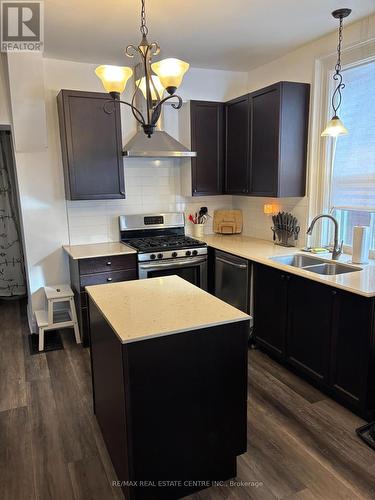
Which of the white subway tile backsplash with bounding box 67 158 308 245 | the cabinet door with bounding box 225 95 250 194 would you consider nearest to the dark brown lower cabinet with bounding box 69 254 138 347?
the white subway tile backsplash with bounding box 67 158 308 245

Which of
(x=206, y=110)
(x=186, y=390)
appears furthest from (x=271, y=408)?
(x=206, y=110)

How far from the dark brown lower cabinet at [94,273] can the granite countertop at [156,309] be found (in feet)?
3.64

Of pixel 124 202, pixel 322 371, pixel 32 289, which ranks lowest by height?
pixel 322 371

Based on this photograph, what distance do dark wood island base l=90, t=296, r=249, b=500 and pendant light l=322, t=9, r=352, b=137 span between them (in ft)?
5.56

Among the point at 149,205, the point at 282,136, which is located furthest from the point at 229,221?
the point at 282,136

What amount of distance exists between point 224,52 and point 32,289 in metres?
3.04

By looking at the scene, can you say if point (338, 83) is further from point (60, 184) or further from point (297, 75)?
point (60, 184)

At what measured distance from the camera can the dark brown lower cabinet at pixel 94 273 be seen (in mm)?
3430

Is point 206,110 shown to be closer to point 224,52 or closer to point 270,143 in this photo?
point 224,52

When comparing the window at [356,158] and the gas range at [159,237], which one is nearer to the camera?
the window at [356,158]

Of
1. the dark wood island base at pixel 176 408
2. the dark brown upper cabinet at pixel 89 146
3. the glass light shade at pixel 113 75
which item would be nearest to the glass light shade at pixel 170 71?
the glass light shade at pixel 113 75

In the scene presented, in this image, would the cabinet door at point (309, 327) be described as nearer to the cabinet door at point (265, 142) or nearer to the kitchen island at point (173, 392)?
the kitchen island at point (173, 392)

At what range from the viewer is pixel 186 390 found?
1.75 m

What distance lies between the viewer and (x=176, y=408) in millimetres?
1739
